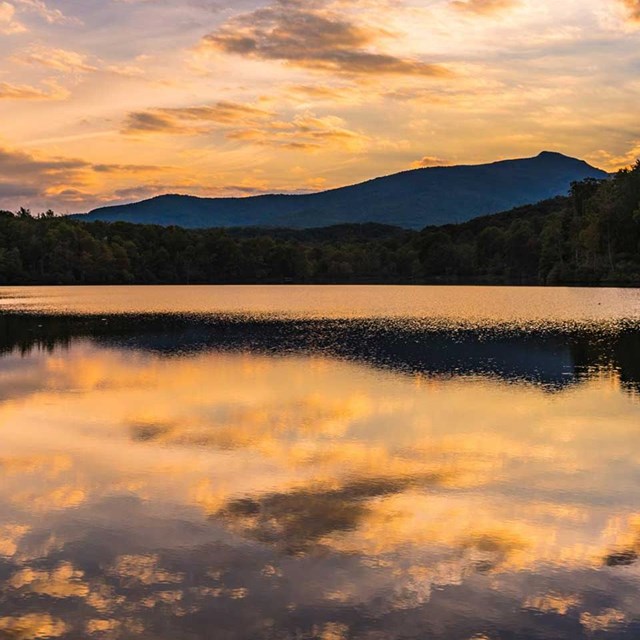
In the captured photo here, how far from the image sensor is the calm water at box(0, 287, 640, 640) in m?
11.8

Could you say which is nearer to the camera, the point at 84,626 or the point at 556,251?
the point at 84,626

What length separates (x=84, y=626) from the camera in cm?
1128

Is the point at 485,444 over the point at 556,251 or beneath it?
beneath

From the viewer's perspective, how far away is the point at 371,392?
33531 mm

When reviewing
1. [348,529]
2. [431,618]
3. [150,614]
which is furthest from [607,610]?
[150,614]

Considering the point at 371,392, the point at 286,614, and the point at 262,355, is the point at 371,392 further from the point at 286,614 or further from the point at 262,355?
the point at 286,614

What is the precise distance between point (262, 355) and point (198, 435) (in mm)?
23366

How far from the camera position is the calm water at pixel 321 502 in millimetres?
11758

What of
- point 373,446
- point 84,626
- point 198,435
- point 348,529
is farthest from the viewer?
point 198,435

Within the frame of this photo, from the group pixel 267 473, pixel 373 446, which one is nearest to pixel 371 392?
pixel 373 446

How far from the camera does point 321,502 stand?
57.5 feet

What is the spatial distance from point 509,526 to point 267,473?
6.88 metres

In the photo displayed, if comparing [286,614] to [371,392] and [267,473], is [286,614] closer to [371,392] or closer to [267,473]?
[267,473]

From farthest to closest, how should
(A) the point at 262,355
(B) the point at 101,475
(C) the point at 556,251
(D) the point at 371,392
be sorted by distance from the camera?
(C) the point at 556,251, (A) the point at 262,355, (D) the point at 371,392, (B) the point at 101,475
